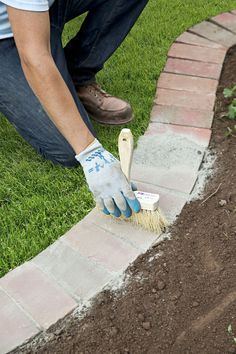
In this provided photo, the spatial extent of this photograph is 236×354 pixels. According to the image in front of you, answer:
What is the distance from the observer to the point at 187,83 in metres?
2.79

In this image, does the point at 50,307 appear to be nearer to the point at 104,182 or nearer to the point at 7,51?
the point at 104,182

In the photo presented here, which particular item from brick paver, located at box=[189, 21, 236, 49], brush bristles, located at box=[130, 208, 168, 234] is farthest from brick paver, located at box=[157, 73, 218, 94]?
brush bristles, located at box=[130, 208, 168, 234]

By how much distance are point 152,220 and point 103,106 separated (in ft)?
2.83

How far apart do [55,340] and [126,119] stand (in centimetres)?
122

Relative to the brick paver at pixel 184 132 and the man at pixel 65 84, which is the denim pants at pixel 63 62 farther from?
the brick paver at pixel 184 132

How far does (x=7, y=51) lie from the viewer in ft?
7.45

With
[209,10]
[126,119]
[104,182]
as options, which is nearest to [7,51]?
[126,119]

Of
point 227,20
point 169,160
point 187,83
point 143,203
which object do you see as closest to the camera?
point 143,203

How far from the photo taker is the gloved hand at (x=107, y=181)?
71.6 inches

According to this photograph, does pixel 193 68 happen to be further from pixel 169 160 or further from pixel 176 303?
pixel 176 303

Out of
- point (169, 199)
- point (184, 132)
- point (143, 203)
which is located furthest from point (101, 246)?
point (184, 132)

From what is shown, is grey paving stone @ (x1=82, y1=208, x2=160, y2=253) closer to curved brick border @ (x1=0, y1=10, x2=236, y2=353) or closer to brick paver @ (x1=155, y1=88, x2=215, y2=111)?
curved brick border @ (x1=0, y1=10, x2=236, y2=353)

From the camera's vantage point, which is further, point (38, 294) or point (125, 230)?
point (125, 230)

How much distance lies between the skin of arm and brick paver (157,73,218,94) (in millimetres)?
1049
